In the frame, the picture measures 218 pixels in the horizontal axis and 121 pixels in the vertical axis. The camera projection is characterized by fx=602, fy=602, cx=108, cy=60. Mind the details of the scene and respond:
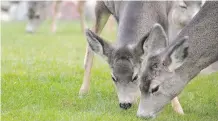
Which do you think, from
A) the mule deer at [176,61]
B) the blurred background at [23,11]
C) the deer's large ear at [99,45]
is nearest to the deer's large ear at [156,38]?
the mule deer at [176,61]

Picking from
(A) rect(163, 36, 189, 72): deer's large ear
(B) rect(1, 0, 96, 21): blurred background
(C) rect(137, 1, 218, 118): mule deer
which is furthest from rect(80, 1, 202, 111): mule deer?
(B) rect(1, 0, 96, 21): blurred background

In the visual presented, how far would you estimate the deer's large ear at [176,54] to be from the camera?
20.2ft

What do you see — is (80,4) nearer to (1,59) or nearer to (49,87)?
(1,59)

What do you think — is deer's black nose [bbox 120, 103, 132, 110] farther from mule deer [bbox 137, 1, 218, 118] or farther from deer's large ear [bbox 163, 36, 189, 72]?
deer's large ear [bbox 163, 36, 189, 72]

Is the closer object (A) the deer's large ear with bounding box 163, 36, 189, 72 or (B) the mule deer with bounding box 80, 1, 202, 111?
(A) the deer's large ear with bounding box 163, 36, 189, 72

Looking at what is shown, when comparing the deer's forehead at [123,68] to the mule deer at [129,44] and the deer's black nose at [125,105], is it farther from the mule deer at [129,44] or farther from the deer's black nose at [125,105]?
the deer's black nose at [125,105]

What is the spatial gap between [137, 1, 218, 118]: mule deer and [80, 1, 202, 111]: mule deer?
343 millimetres

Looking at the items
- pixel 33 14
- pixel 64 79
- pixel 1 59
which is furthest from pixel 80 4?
pixel 64 79

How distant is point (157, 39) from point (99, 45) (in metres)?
0.83

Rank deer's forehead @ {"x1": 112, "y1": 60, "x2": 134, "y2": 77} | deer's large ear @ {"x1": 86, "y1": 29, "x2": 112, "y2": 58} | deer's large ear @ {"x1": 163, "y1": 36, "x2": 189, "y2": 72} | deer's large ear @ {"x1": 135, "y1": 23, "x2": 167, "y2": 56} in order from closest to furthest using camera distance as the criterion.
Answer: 1. deer's large ear @ {"x1": 163, "y1": 36, "x2": 189, "y2": 72}
2. deer's large ear @ {"x1": 135, "y1": 23, "x2": 167, "y2": 56}
3. deer's forehead @ {"x1": 112, "y1": 60, "x2": 134, "y2": 77}
4. deer's large ear @ {"x1": 86, "y1": 29, "x2": 112, "y2": 58}

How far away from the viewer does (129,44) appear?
23.4 ft

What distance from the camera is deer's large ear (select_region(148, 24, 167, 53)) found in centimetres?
666

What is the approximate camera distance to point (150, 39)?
6805 millimetres

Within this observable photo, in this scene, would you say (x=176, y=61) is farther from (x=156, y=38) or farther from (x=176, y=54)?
(x=156, y=38)
